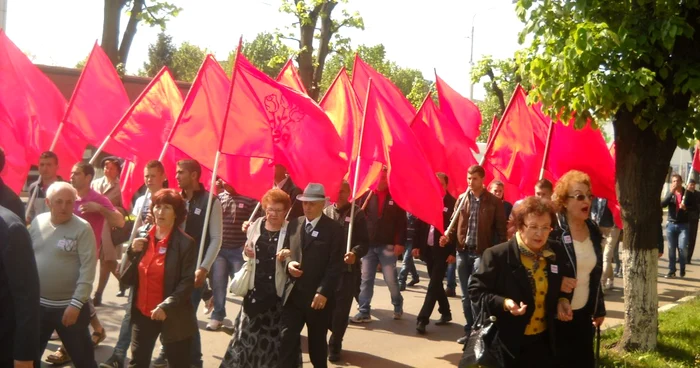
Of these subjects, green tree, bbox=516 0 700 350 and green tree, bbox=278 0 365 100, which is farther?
green tree, bbox=278 0 365 100

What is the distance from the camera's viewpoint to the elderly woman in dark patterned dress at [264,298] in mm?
6594

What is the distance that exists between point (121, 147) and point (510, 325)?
511cm

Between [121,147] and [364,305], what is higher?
[121,147]

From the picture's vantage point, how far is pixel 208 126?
8.45 meters

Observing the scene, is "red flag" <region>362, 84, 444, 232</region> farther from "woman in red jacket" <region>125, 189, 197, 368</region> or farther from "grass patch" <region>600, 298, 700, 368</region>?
"woman in red jacket" <region>125, 189, 197, 368</region>

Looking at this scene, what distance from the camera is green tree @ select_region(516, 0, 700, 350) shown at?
7.04 metres

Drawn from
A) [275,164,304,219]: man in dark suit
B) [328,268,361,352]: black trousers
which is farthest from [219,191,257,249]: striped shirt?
[328,268,361,352]: black trousers

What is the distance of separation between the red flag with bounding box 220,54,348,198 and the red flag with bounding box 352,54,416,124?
6.82ft

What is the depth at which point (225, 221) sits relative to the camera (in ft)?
31.1

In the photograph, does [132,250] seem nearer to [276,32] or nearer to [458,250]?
[458,250]

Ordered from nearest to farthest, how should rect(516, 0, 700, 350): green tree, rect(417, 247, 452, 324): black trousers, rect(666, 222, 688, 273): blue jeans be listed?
1. rect(516, 0, 700, 350): green tree
2. rect(417, 247, 452, 324): black trousers
3. rect(666, 222, 688, 273): blue jeans

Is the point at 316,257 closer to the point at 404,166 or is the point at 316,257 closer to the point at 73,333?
the point at 73,333

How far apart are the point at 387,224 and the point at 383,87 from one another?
1.64 metres

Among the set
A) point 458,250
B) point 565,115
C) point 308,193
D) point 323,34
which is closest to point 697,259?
point 323,34
